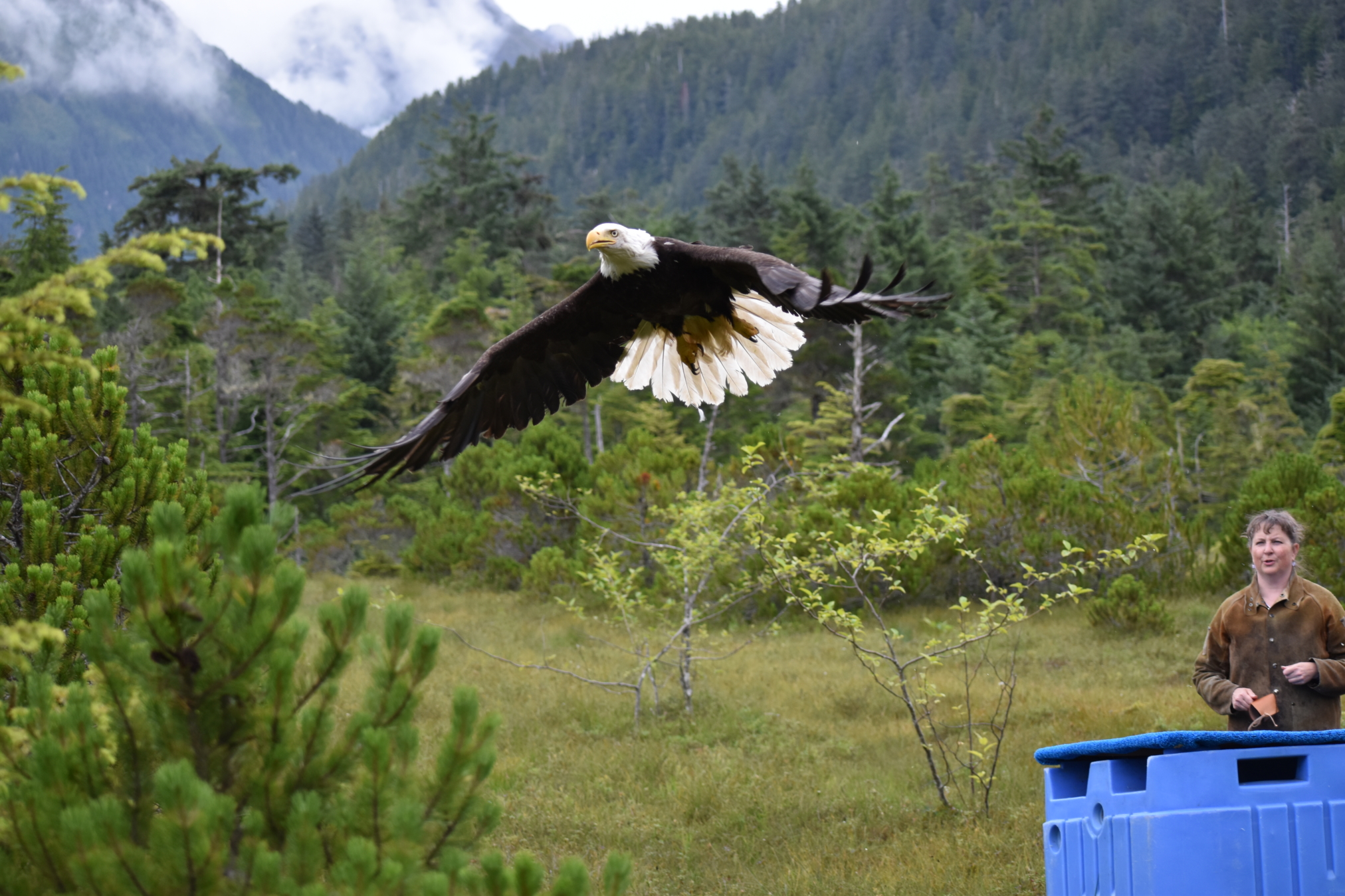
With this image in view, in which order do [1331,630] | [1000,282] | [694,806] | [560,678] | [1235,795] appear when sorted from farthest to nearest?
[1000,282] → [560,678] → [694,806] → [1331,630] → [1235,795]

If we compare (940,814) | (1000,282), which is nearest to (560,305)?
(940,814)

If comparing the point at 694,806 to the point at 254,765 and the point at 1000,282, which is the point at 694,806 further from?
the point at 1000,282

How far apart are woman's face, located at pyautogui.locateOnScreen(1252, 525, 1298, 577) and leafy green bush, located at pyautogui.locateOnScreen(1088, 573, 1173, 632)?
752 centimetres

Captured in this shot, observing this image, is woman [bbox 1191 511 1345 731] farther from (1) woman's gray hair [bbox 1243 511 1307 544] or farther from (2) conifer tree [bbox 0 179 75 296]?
(2) conifer tree [bbox 0 179 75 296]

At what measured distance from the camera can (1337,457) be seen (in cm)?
1456

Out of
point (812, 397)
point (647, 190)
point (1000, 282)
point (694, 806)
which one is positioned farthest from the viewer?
point (647, 190)

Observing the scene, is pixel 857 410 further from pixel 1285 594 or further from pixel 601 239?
pixel 1285 594

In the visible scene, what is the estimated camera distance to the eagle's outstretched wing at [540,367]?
5.98 meters

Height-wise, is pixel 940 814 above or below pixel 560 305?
below

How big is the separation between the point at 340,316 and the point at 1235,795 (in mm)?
30948

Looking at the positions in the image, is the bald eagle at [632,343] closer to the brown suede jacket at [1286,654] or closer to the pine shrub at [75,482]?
the pine shrub at [75,482]

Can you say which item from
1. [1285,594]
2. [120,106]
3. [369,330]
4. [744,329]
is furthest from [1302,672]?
[120,106]

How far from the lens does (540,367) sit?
6578 millimetres

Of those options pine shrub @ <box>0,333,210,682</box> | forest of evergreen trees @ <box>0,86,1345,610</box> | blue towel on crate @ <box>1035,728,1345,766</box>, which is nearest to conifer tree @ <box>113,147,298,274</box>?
forest of evergreen trees @ <box>0,86,1345,610</box>
